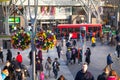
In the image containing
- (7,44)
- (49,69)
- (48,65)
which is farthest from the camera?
(7,44)

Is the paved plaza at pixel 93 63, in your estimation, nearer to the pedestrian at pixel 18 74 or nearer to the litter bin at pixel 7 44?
the litter bin at pixel 7 44

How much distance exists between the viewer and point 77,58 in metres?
27.9

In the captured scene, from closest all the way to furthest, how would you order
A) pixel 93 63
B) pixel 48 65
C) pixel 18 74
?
1. pixel 18 74
2. pixel 48 65
3. pixel 93 63

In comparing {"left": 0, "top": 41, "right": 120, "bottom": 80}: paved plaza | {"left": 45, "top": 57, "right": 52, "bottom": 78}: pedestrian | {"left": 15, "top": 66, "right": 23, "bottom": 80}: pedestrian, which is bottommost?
{"left": 0, "top": 41, "right": 120, "bottom": 80}: paved plaza

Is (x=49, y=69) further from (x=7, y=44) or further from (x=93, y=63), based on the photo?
(x=7, y=44)

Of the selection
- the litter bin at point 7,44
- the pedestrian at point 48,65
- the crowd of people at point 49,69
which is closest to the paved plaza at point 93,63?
the pedestrian at point 48,65

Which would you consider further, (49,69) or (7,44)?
(7,44)

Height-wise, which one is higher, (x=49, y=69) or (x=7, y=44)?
(x=7, y=44)

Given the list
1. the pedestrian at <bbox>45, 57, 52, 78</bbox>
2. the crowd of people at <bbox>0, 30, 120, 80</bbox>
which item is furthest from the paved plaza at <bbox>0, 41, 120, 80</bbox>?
the crowd of people at <bbox>0, 30, 120, 80</bbox>

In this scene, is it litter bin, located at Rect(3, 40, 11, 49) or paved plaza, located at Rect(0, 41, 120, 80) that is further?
litter bin, located at Rect(3, 40, 11, 49)

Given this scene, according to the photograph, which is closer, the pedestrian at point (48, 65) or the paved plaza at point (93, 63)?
the pedestrian at point (48, 65)

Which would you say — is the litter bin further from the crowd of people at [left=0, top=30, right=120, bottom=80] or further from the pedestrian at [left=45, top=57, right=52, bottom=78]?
the pedestrian at [left=45, top=57, right=52, bottom=78]

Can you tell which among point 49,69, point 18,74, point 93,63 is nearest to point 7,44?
point 93,63

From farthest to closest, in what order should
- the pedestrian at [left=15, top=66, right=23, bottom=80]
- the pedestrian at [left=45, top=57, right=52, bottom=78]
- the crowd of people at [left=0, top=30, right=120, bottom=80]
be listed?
the pedestrian at [left=45, top=57, right=52, bottom=78]
the pedestrian at [left=15, top=66, right=23, bottom=80]
the crowd of people at [left=0, top=30, right=120, bottom=80]
